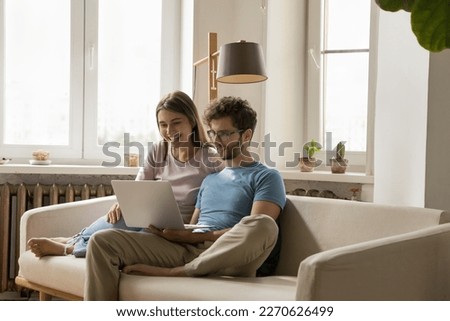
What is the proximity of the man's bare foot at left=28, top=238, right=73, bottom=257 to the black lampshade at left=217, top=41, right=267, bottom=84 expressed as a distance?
1.12 m

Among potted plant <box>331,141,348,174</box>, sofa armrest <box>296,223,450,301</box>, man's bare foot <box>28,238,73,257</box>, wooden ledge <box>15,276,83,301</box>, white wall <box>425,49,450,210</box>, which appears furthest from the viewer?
potted plant <box>331,141,348,174</box>

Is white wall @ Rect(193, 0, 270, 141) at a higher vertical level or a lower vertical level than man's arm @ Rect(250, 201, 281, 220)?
higher

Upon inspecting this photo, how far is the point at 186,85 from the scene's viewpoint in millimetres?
4188

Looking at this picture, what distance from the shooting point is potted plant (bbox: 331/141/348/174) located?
3.82 meters

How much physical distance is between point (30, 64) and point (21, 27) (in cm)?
24

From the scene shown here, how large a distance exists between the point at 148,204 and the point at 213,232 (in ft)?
0.90

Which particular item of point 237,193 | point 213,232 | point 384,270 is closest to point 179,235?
point 213,232

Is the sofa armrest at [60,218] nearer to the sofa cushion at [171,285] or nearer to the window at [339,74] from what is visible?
the sofa cushion at [171,285]

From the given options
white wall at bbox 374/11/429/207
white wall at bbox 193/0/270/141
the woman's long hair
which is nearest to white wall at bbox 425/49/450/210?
white wall at bbox 374/11/429/207

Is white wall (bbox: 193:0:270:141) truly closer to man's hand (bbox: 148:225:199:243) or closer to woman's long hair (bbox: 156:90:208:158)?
woman's long hair (bbox: 156:90:208:158)

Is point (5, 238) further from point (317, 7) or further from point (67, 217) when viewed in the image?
point (317, 7)

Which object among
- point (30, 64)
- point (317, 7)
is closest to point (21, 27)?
point (30, 64)

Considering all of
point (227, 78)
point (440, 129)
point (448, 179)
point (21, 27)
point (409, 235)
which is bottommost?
point (409, 235)

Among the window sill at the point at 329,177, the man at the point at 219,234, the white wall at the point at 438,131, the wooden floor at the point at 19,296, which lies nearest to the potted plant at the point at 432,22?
the man at the point at 219,234
